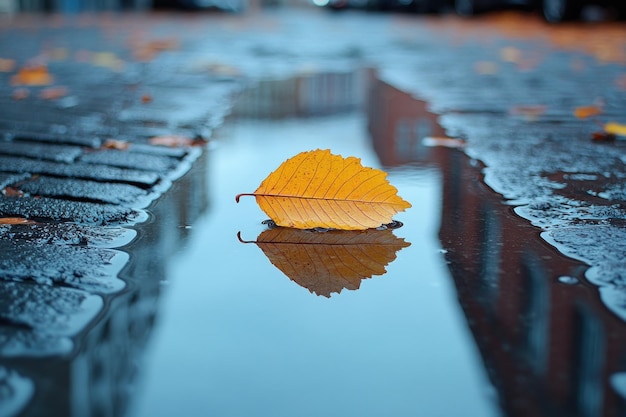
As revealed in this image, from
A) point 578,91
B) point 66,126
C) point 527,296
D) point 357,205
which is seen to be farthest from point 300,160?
point 578,91

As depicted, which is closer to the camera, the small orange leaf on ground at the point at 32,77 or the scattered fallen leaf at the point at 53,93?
the scattered fallen leaf at the point at 53,93

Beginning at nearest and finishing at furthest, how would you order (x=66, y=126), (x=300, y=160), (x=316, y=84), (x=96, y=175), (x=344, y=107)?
(x=300, y=160) < (x=96, y=175) < (x=66, y=126) < (x=344, y=107) < (x=316, y=84)

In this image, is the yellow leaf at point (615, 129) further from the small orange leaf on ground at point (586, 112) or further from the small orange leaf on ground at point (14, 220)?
the small orange leaf on ground at point (14, 220)

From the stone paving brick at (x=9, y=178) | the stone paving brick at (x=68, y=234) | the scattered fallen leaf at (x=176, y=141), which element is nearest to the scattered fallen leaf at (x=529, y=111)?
the scattered fallen leaf at (x=176, y=141)

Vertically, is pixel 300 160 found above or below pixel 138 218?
above

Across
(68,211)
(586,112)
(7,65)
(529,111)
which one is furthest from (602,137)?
(7,65)

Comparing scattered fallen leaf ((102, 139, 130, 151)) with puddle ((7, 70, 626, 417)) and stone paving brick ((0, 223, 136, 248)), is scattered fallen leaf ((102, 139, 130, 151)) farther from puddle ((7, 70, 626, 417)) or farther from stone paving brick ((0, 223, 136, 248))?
stone paving brick ((0, 223, 136, 248))

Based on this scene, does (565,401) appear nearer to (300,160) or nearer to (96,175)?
(300,160)

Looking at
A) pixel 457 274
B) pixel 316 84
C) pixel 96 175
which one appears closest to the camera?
pixel 457 274
